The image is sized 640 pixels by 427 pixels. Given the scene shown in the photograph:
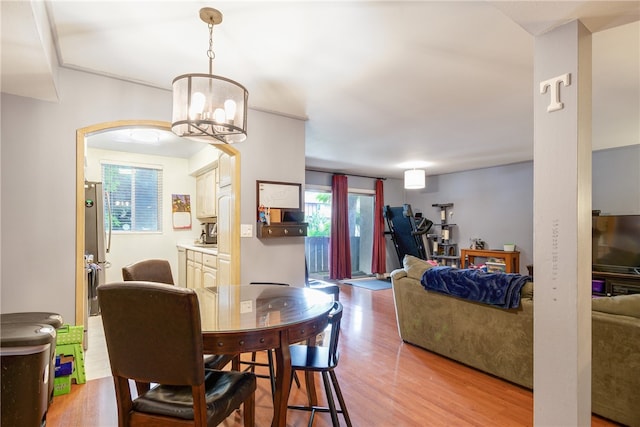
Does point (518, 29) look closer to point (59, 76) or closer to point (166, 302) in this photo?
point (166, 302)

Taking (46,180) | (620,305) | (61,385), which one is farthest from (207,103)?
(620,305)

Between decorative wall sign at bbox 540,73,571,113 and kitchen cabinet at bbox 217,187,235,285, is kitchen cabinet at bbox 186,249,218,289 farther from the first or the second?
decorative wall sign at bbox 540,73,571,113

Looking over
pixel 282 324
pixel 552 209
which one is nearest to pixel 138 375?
pixel 282 324

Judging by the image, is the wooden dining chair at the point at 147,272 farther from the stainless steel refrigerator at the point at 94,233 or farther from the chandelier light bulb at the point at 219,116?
the stainless steel refrigerator at the point at 94,233

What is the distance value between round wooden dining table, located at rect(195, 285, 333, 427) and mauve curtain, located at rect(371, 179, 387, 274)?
5.66 metres

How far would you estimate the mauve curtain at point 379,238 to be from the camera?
24.9 ft

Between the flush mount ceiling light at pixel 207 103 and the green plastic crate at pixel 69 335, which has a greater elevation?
the flush mount ceiling light at pixel 207 103

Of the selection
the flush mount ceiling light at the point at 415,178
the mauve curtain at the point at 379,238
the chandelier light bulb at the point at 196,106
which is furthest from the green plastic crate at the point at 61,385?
the mauve curtain at the point at 379,238

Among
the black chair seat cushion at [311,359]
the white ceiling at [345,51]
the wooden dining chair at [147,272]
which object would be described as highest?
the white ceiling at [345,51]

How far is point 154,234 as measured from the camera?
542 cm

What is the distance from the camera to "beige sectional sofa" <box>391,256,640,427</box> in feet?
6.46

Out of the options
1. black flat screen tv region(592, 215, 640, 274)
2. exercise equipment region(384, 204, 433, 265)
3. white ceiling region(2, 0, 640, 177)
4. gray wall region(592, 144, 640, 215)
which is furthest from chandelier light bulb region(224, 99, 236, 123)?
exercise equipment region(384, 204, 433, 265)

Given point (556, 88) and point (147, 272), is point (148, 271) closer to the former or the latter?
point (147, 272)

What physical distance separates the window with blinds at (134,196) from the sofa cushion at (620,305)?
18.4 ft
